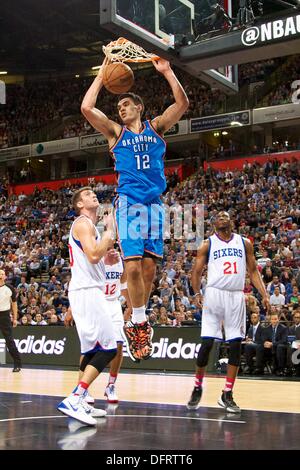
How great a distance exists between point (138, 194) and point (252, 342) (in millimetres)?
7046

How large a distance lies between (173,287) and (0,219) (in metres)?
14.7

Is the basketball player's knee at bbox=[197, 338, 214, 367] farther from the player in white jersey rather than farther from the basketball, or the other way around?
the basketball

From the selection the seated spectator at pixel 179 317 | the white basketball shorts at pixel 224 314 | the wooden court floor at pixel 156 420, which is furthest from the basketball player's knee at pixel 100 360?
the seated spectator at pixel 179 317

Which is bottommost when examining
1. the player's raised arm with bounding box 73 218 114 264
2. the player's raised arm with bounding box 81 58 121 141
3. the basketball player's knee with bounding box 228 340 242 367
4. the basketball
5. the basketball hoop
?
the basketball player's knee with bounding box 228 340 242 367

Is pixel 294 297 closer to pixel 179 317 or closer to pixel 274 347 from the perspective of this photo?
pixel 274 347

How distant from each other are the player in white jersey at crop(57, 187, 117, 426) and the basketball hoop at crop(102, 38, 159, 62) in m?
1.53

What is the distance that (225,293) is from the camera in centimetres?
699

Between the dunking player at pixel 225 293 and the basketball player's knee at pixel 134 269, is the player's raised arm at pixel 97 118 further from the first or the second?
the dunking player at pixel 225 293

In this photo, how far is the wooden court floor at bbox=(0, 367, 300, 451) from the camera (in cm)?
457

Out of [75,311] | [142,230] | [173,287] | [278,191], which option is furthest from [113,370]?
[278,191]

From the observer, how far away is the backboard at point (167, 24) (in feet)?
21.1

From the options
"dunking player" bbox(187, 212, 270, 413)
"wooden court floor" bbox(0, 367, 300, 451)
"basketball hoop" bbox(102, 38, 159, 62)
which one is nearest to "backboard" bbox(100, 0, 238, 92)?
"basketball hoop" bbox(102, 38, 159, 62)

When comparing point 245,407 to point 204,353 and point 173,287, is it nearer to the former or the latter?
point 204,353

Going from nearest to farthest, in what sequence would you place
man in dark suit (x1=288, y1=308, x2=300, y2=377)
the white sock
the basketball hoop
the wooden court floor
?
1. the wooden court floor
2. the white sock
3. the basketball hoop
4. man in dark suit (x1=288, y1=308, x2=300, y2=377)
